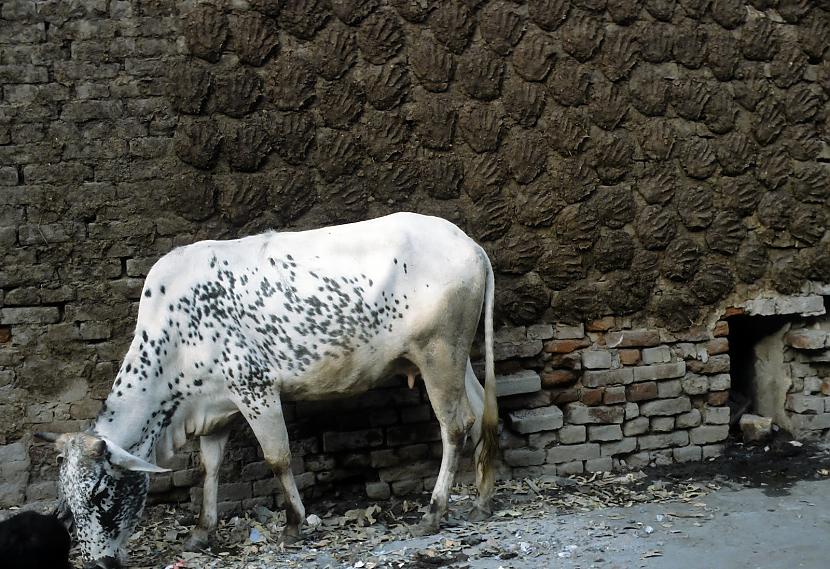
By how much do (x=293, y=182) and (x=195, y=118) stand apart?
0.76m

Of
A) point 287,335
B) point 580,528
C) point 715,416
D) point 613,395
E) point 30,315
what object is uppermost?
point 30,315

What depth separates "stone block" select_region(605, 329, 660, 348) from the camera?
20.5 ft

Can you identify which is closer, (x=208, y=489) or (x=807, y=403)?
(x=208, y=489)

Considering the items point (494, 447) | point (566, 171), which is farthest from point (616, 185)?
point (494, 447)

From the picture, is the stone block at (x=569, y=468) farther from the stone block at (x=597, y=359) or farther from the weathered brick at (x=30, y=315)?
the weathered brick at (x=30, y=315)

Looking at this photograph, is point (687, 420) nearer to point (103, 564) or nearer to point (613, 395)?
point (613, 395)

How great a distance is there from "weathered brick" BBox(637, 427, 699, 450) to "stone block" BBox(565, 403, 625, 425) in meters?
0.24

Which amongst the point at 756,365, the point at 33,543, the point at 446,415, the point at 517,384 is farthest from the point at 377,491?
the point at 756,365

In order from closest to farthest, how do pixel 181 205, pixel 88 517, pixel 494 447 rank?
pixel 88 517 → pixel 494 447 → pixel 181 205

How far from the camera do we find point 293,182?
574 cm

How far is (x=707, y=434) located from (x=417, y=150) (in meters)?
3.00

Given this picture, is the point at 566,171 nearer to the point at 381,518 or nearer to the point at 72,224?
the point at 381,518

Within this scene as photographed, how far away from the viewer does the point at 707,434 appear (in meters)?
6.37

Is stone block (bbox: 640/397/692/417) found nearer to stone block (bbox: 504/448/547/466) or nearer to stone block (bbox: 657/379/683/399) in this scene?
stone block (bbox: 657/379/683/399)
